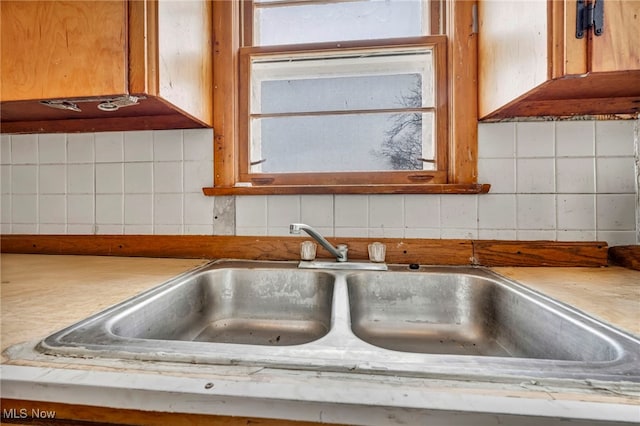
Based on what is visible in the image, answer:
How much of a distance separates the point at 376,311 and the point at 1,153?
1.75 metres

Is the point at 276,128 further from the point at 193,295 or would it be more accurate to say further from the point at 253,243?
the point at 193,295

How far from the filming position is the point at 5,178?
132 centimetres

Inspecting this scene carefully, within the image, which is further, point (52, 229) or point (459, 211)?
point (52, 229)

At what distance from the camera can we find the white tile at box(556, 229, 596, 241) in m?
1.06

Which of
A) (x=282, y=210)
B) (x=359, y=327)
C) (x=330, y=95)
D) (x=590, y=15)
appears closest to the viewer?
(x=590, y=15)

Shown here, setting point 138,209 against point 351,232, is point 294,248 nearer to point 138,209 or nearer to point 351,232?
point 351,232

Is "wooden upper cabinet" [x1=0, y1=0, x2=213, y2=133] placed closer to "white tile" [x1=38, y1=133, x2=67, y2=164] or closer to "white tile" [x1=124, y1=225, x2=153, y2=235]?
"white tile" [x1=38, y1=133, x2=67, y2=164]

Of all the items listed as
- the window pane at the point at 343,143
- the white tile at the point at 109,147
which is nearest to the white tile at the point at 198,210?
the window pane at the point at 343,143

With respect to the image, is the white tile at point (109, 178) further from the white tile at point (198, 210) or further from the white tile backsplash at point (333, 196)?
the white tile at point (198, 210)

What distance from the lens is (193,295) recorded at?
36.9 inches

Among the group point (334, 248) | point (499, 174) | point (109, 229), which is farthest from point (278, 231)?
point (499, 174)

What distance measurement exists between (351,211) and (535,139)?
0.72 m

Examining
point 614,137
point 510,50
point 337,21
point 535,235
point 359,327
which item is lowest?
point 359,327

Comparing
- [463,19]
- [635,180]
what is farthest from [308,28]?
[635,180]
